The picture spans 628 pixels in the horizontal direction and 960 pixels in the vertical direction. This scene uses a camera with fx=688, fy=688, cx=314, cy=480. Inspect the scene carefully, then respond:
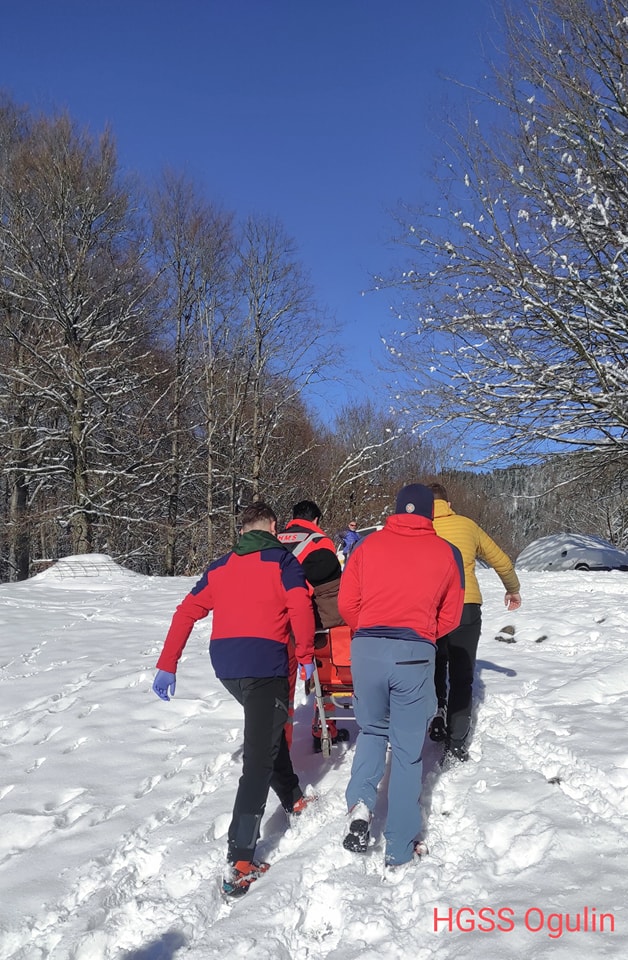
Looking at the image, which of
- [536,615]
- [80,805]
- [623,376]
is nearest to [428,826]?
[80,805]

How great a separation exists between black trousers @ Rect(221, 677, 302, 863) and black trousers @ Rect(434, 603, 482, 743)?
144 cm

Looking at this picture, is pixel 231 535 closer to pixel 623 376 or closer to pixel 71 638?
pixel 71 638

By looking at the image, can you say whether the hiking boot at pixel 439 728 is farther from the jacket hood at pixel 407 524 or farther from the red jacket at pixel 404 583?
the jacket hood at pixel 407 524

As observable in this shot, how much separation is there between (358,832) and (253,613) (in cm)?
120

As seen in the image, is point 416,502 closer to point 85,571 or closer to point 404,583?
point 404,583

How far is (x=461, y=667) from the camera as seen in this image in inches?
187

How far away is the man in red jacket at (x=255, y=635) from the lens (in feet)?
11.8

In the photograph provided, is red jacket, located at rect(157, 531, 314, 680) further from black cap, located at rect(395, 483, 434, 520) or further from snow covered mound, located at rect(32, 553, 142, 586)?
snow covered mound, located at rect(32, 553, 142, 586)

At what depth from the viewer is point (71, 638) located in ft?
27.7

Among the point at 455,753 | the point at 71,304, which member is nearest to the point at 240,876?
the point at 455,753

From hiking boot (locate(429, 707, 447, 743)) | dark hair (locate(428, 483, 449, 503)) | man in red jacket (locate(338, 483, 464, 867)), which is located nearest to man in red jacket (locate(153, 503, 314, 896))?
man in red jacket (locate(338, 483, 464, 867))

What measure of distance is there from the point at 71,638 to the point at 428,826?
19.3ft

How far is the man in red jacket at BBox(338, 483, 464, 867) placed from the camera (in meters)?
3.44

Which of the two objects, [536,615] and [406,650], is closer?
[406,650]
